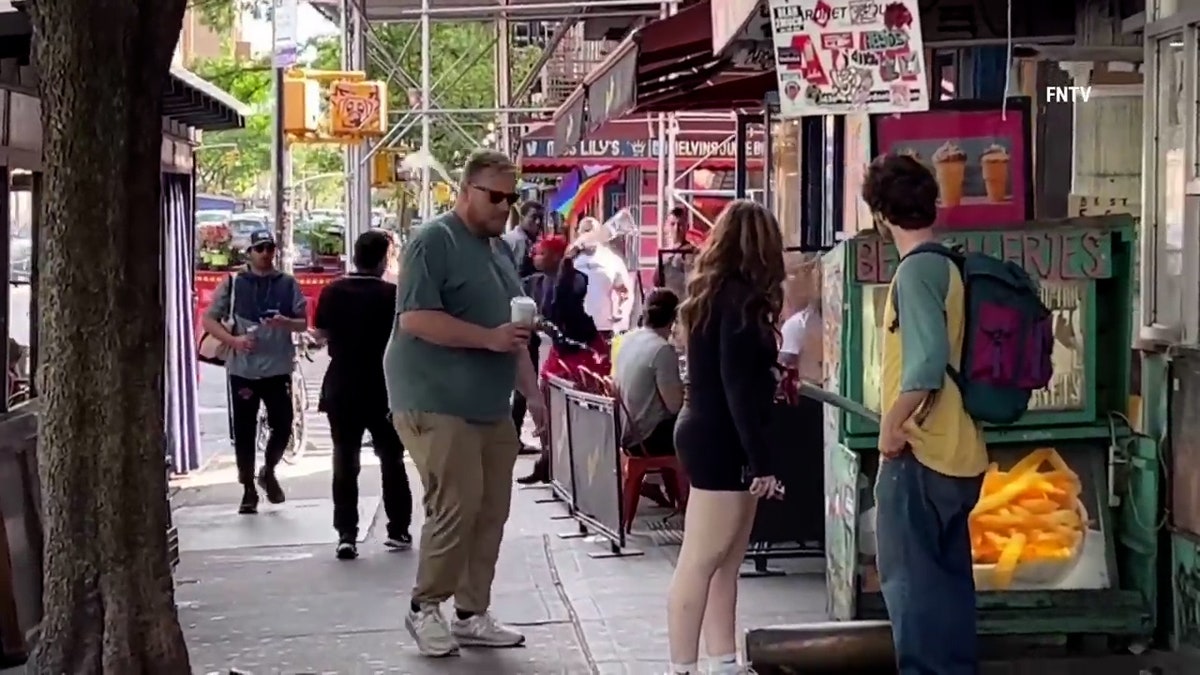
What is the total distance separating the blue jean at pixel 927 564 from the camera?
5.47 meters

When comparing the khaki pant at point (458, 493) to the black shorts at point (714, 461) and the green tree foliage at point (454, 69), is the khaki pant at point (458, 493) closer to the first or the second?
the black shorts at point (714, 461)

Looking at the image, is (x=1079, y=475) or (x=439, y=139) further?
(x=439, y=139)

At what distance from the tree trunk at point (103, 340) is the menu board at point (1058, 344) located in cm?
257

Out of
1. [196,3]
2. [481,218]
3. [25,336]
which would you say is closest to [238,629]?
[25,336]

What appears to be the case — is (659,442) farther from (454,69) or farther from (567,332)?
(454,69)

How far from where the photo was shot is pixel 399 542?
9945mm

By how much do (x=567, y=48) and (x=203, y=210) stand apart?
22.4m

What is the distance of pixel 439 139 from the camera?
152 ft

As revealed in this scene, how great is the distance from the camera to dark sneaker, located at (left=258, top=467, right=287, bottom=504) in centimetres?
1165

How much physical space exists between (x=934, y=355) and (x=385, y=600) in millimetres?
4007

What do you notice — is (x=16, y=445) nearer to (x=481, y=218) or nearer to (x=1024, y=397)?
(x=481, y=218)

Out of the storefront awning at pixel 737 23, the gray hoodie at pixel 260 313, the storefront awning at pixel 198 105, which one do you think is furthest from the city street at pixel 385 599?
the storefront awning at pixel 737 23

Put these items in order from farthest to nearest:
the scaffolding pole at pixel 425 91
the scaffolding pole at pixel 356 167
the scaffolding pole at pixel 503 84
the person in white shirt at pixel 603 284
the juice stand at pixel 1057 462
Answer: the scaffolding pole at pixel 503 84, the scaffolding pole at pixel 425 91, the scaffolding pole at pixel 356 167, the person in white shirt at pixel 603 284, the juice stand at pixel 1057 462

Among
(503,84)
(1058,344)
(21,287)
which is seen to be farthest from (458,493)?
(503,84)
